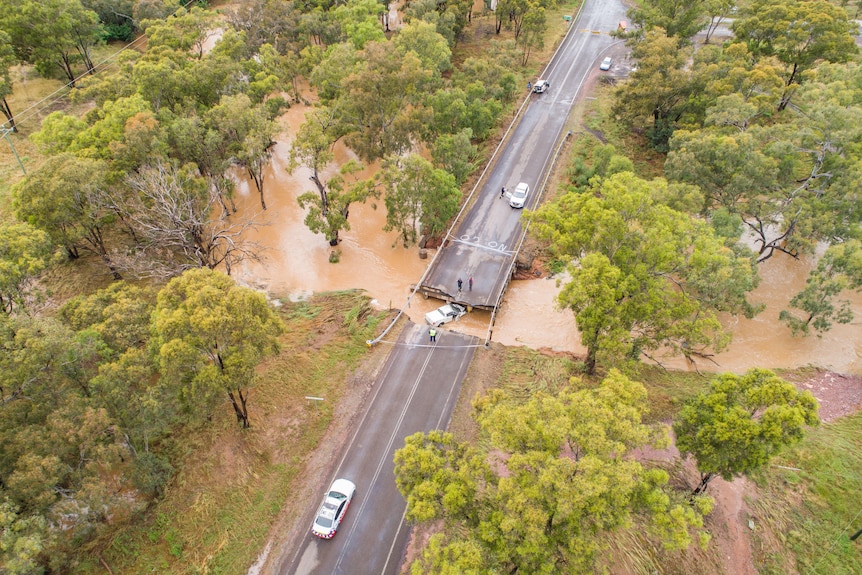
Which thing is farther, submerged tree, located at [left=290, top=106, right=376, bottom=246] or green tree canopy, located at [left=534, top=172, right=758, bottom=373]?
submerged tree, located at [left=290, top=106, right=376, bottom=246]

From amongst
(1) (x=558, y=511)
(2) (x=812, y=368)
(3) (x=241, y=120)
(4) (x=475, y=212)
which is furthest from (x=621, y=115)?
(1) (x=558, y=511)

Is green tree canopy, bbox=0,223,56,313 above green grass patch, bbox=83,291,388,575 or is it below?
above

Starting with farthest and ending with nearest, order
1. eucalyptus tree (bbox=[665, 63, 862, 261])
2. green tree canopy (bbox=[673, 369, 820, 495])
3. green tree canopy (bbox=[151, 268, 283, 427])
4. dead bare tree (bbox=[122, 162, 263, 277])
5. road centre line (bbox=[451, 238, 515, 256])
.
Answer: road centre line (bbox=[451, 238, 515, 256]), dead bare tree (bbox=[122, 162, 263, 277]), eucalyptus tree (bbox=[665, 63, 862, 261]), green tree canopy (bbox=[151, 268, 283, 427]), green tree canopy (bbox=[673, 369, 820, 495])

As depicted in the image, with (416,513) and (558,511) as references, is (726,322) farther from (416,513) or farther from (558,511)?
(416,513)

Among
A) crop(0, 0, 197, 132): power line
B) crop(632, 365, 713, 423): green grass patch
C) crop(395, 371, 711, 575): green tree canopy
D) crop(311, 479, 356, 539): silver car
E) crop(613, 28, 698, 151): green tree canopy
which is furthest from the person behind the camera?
crop(0, 0, 197, 132): power line

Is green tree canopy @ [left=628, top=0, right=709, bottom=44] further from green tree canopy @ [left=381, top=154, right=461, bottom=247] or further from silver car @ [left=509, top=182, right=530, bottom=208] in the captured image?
A: green tree canopy @ [left=381, top=154, right=461, bottom=247]

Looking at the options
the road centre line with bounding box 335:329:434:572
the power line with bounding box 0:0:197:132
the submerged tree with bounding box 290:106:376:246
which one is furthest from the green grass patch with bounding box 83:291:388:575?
the power line with bounding box 0:0:197:132
